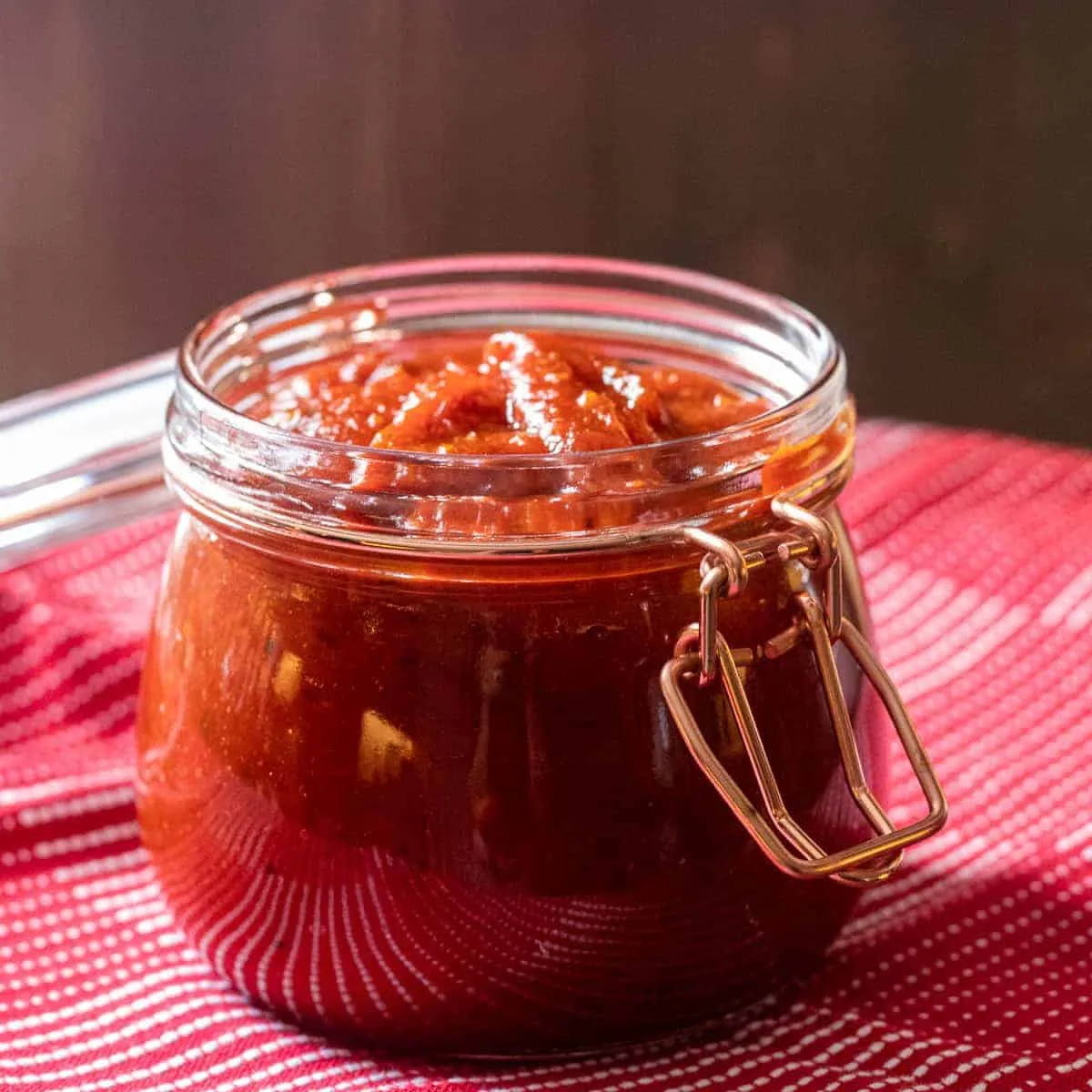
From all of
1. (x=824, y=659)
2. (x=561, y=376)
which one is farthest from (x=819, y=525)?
(x=561, y=376)

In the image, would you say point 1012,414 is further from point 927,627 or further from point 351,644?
point 351,644

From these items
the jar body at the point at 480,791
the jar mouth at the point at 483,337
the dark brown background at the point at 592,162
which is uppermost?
Result: the jar mouth at the point at 483,337

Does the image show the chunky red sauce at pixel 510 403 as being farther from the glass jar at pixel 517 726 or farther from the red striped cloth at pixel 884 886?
the red striped cloth at pixel 884 886

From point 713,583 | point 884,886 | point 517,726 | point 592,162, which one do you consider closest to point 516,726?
point 517,726

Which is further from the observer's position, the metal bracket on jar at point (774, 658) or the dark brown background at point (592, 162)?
the dark brown background at point (592, 162)

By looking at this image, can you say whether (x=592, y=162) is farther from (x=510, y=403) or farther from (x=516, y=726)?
(x=516, y=726)

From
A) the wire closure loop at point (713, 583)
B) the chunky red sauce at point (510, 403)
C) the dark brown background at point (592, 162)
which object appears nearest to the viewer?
the wire closure loop at point (713, 583)

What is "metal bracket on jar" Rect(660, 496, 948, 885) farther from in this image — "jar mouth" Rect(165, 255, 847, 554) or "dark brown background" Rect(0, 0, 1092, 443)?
"dark brown background" Rect(0, 0, 1092, 443)

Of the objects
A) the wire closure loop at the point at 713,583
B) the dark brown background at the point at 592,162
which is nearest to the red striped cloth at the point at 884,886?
the wire closure loop at the point at 713,583
